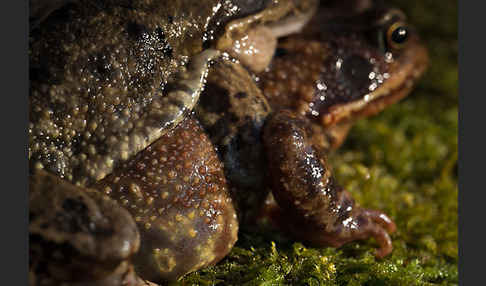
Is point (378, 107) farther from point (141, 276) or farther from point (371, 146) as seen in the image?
point (141, 276)

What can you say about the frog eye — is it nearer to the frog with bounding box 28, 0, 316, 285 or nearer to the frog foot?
the frog foot

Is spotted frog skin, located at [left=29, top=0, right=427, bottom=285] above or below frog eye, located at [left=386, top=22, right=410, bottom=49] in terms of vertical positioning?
below

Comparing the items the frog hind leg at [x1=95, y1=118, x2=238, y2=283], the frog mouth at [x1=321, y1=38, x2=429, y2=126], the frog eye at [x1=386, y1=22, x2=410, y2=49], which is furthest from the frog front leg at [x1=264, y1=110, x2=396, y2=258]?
the frog eye at [x1=386, y1=22, x2=410, y2=49]

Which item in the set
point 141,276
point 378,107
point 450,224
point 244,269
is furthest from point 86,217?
point 450,224

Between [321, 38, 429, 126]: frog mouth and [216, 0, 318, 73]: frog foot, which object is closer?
[216, 0, 318, 73]: frog foot

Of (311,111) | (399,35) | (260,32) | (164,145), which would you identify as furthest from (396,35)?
(164,145)

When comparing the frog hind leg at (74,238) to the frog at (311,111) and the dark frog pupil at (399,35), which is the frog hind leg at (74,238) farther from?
the dark frog pupil at (399,35)

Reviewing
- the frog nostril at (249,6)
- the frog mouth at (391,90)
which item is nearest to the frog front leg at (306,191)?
the frog mouth at (391,90)
